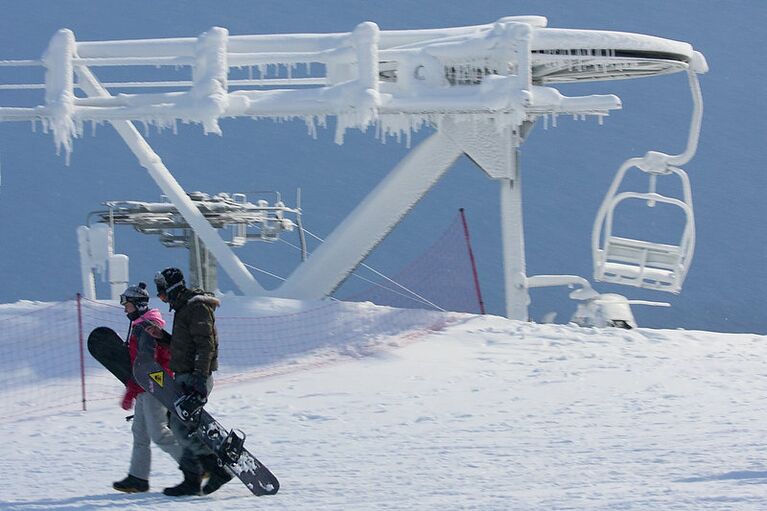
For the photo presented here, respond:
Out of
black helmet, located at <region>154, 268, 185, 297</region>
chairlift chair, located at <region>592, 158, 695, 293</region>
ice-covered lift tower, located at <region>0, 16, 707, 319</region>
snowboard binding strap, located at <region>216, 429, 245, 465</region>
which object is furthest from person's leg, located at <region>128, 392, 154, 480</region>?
chairlift chair, located at <region>592, 158, 695, 293</region>

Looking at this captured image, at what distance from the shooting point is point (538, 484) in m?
9.00

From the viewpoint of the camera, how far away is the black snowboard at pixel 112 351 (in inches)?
354

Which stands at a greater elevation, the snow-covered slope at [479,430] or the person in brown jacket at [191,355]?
the person in brown jacket at [191,355]

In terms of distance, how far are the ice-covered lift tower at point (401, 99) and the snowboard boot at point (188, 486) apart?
7564mm

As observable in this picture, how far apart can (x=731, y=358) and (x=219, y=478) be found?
8243 mm

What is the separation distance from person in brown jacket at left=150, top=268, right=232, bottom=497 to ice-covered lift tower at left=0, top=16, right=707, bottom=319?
7368mm

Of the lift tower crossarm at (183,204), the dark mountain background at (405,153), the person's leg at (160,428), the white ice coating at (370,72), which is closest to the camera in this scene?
the person's leg at (160,428)

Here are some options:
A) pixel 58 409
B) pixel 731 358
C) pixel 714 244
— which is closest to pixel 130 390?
pixel 58 409

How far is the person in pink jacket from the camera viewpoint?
8.84 metres

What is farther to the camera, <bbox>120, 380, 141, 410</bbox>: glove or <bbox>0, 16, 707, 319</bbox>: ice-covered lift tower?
<bbox>0, 16, 707, 319</bbox>: ice-covered lift tower

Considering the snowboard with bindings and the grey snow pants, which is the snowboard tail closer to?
the snowboard with bindings

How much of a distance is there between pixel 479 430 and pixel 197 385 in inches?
148

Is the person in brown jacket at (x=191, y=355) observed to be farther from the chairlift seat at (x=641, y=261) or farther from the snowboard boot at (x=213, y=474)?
the chairlift seat at (x=641, y=261)

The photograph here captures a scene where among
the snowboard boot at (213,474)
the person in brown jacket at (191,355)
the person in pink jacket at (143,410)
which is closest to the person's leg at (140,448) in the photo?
the person in pink jacket at (143,410)
